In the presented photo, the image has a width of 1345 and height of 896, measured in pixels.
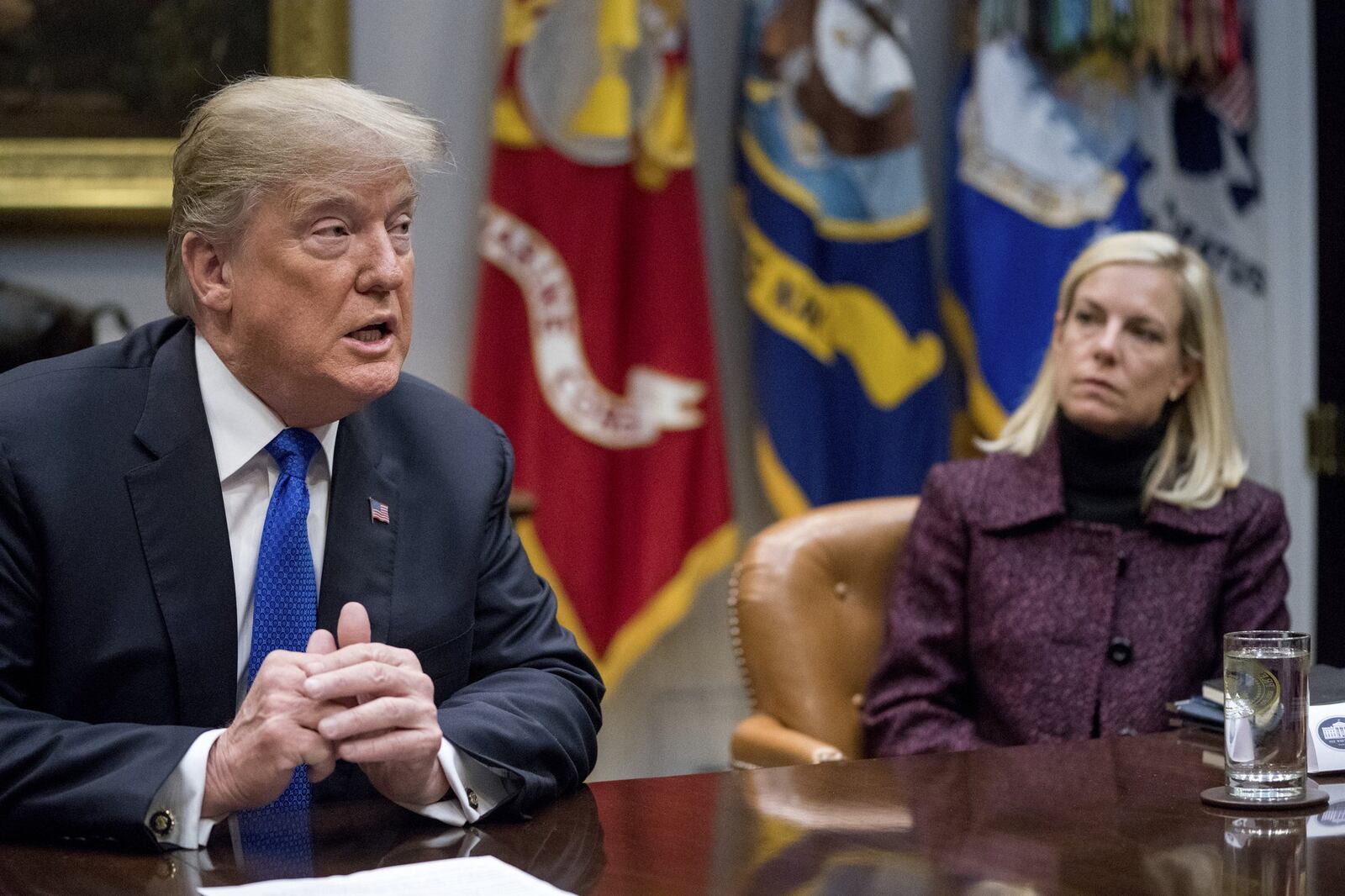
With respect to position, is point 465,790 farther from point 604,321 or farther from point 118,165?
point 118,165

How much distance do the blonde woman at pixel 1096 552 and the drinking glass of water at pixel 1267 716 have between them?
0.89 meters

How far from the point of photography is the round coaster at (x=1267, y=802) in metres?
1.57

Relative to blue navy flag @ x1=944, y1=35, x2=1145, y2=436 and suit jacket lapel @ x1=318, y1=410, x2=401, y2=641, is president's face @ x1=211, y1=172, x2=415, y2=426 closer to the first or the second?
suit jacket lapel @ x1=318, y1=410, x2=401, y2=641

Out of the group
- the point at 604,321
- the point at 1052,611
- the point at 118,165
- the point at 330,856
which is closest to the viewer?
the point at 330,856

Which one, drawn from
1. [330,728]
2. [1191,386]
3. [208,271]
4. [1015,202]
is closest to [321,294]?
[208,271]

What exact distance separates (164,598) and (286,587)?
5.0 inches

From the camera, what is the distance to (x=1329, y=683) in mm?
1852

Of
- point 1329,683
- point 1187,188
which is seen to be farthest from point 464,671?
point 1187,188

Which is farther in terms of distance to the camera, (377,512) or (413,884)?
(377,512)

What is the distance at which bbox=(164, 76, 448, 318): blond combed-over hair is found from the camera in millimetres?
1748

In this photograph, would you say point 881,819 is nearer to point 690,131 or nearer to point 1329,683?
point 1329,683

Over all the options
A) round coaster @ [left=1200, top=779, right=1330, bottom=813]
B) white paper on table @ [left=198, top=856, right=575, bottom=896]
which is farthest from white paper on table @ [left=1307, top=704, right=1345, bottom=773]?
white paper on table @ [left=198, top=856, right=575, bottom=896]

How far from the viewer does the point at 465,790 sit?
154 centimetres

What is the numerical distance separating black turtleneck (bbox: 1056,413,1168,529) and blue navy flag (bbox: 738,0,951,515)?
1249 millimetres
